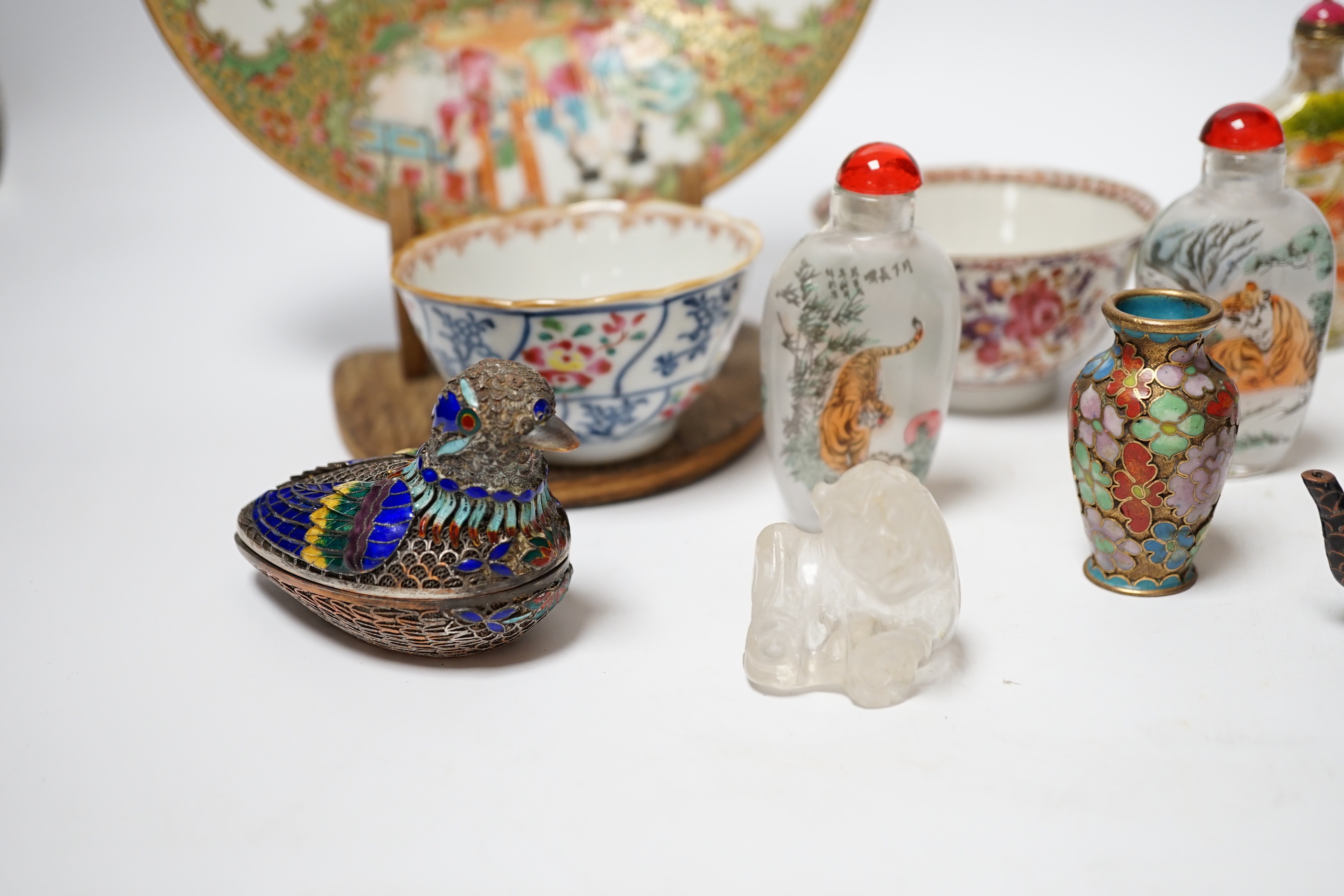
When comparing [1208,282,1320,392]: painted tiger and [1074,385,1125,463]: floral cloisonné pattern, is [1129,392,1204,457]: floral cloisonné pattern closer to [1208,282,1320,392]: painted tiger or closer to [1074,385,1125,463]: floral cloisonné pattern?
[1074,385,1125,463]: floral cloisonné pattern

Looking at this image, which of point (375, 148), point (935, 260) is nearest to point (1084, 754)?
point (935, 260)

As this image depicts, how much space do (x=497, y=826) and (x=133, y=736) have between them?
0.42 meters

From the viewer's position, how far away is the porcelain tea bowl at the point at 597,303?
1.71 meters

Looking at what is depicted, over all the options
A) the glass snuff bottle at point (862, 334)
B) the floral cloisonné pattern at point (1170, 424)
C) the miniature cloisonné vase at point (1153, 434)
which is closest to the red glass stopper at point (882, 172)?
the glass snuff bottle at point (862, 334)

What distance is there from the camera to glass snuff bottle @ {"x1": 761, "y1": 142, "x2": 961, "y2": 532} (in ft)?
5.19

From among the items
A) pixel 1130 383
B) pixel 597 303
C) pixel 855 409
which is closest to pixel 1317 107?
pixel 1130 383

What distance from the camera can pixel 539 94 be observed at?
2.24 metres

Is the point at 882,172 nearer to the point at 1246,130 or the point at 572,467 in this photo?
the point at 1246,130

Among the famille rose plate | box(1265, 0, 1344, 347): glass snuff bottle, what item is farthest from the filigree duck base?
box(1265, 0, 1344, 347): glass snuff bottle

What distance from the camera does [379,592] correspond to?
138cm

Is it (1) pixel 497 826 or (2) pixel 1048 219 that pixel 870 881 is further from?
(2) pixel 1048 219

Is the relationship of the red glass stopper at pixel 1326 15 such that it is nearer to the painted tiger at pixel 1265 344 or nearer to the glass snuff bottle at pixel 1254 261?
the glass snuff bottle at pixel 1254 261

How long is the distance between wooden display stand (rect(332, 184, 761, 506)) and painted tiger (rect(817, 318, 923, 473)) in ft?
0.92

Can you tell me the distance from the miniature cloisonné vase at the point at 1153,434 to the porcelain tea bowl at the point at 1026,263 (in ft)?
1.27
